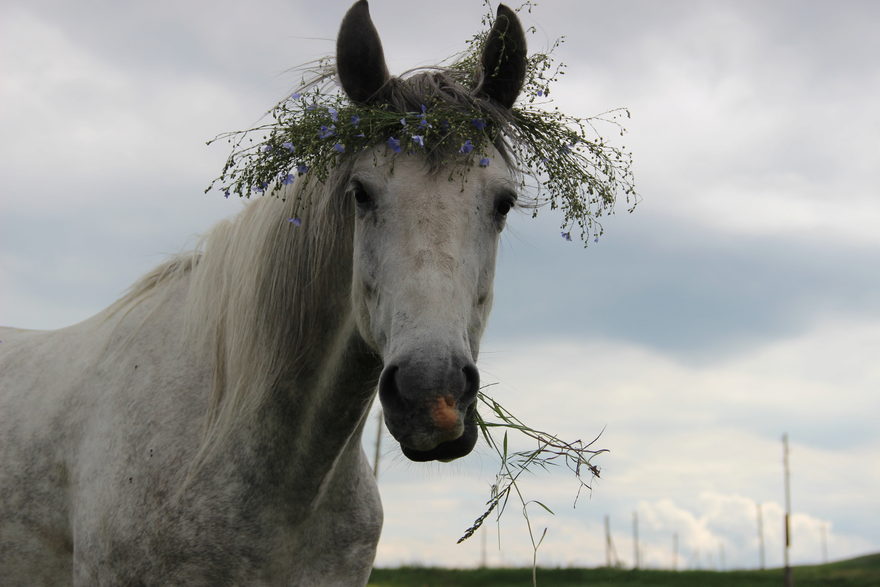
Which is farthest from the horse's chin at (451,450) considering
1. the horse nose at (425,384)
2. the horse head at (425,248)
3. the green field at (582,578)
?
the green field at (582,578)

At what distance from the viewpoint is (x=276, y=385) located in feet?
12.7

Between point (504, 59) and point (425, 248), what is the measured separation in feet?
3.98

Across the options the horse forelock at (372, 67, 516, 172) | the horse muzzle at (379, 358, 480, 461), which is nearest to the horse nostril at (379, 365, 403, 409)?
the horse muzzle at (379, 358, 480, 461)

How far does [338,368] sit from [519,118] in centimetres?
156

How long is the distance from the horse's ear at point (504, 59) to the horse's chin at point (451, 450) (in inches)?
67.2

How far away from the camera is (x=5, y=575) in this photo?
4.50 meters

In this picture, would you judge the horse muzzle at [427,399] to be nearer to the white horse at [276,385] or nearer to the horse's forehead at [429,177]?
the white horse at [276,385]

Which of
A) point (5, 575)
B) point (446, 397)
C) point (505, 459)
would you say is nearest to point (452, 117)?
point (446, 397)

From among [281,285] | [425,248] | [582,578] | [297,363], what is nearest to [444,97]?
[425,248]

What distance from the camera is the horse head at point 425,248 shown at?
114 inches

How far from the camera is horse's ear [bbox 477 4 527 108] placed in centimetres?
381

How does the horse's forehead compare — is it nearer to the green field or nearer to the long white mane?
the long white mane

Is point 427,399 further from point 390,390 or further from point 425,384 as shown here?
point 390,390

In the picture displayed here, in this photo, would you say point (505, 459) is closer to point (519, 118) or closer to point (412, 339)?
point (412, 339)
